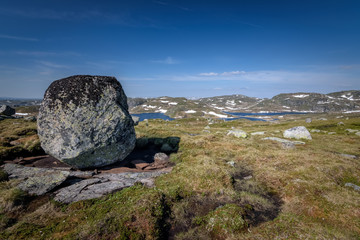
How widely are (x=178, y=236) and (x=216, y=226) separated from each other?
2.35m

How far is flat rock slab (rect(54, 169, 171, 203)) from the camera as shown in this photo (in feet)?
36.6

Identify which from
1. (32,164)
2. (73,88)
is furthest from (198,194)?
(32,164)

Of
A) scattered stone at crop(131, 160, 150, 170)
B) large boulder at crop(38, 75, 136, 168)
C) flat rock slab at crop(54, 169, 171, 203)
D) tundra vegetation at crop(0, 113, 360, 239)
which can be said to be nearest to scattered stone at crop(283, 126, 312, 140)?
tundra vegetation at crop(0, 113, 360, 239)

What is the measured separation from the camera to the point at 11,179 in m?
12.3

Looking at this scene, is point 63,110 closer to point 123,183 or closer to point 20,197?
point 20,197

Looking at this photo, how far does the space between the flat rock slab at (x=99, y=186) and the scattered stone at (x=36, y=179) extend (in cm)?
91

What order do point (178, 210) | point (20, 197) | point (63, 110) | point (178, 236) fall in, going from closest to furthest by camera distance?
point (178, 236)
point (20, 197)
point (178, 210)
point (63, 110)

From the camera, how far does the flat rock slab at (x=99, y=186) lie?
11.1 m

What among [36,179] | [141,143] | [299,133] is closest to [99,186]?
[36,179]

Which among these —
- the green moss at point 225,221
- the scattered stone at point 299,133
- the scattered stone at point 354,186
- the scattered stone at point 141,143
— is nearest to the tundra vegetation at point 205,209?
the green moss at point 225,221

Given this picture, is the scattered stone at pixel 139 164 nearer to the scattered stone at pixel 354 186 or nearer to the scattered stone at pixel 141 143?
the scattered stone at pixel 141 143

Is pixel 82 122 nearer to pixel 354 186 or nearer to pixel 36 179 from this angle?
pixel 36 179

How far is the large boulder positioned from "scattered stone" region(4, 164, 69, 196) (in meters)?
2.59

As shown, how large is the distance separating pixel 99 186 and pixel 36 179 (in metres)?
4.68
